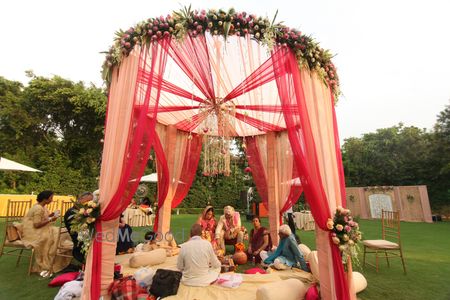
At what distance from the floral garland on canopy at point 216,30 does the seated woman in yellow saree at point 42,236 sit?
129 inches

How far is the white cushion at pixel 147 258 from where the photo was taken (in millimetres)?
4219

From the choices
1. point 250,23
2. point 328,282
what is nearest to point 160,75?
point 250,23

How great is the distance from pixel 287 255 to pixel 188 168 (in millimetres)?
3085

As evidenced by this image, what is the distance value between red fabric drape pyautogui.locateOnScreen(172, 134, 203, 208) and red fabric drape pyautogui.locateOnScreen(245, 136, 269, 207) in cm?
138

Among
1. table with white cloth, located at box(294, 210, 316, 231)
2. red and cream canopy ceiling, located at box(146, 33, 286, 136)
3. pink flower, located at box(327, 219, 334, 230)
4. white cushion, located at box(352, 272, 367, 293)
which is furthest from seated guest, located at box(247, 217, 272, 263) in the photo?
table with white cloth, located at box(294, 210, 316, 231)

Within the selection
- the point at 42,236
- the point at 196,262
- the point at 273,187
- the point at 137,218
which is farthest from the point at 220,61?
the point at 137,218

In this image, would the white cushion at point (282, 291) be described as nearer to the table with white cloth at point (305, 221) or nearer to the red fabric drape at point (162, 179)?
the red fabric drape at point (162, 179)

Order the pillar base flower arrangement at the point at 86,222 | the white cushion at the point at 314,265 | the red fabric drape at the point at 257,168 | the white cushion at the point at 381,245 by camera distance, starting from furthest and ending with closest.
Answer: the red fabric drape at the point at 257,168 < the white cushion at the point at 381,245 < the white cushion at the point at 314,265 < the pillar base flower arrangement at the point at 86,222

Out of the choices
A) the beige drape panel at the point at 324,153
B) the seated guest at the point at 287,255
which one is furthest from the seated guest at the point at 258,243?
the beige drape panel at the point at 324,153

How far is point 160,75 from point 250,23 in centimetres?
131

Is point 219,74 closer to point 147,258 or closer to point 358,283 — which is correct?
point 147,258

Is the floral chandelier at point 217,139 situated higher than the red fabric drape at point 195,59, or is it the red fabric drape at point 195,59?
the red fabric drape at point 195,59

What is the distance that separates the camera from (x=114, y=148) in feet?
9.74

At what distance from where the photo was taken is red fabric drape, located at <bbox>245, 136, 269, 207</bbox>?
20.6 ft
